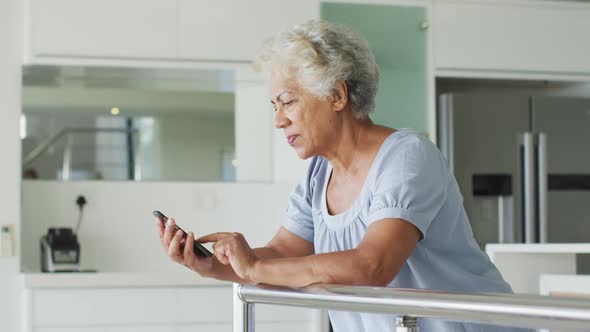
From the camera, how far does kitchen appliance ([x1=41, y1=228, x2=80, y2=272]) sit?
4145 mm

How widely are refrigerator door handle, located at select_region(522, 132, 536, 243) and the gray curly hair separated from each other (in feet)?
10.4

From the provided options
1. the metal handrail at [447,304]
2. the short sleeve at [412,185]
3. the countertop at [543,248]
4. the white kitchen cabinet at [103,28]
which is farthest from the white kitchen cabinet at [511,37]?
the metal handrail at [447,304]

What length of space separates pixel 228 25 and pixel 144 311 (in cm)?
135

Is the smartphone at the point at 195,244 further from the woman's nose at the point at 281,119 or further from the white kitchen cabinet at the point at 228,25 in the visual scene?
the white kitchen cabinet at the point at 228,25

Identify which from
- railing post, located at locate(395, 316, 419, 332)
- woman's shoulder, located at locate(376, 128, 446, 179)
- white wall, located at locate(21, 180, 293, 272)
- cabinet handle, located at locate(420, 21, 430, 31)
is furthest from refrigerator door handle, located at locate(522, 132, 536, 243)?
railing post, located at locate(395, 316, 419, 332)

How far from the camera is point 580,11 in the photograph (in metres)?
4.90

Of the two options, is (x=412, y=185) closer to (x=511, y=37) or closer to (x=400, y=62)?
(x=400, y=62)

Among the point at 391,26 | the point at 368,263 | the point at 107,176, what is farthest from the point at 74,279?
the point at 368,263

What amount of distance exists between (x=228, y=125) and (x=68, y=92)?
0.76 meters

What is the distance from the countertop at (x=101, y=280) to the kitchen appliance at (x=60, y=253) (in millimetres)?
255

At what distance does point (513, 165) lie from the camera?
4.74 metres

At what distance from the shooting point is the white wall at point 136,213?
4406 millimetres

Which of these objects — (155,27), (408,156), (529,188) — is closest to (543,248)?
(529,188)

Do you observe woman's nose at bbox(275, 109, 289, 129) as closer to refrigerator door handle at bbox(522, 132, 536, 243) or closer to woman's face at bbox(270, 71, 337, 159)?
woman's face at bbox(270, 71, 337, 159)
